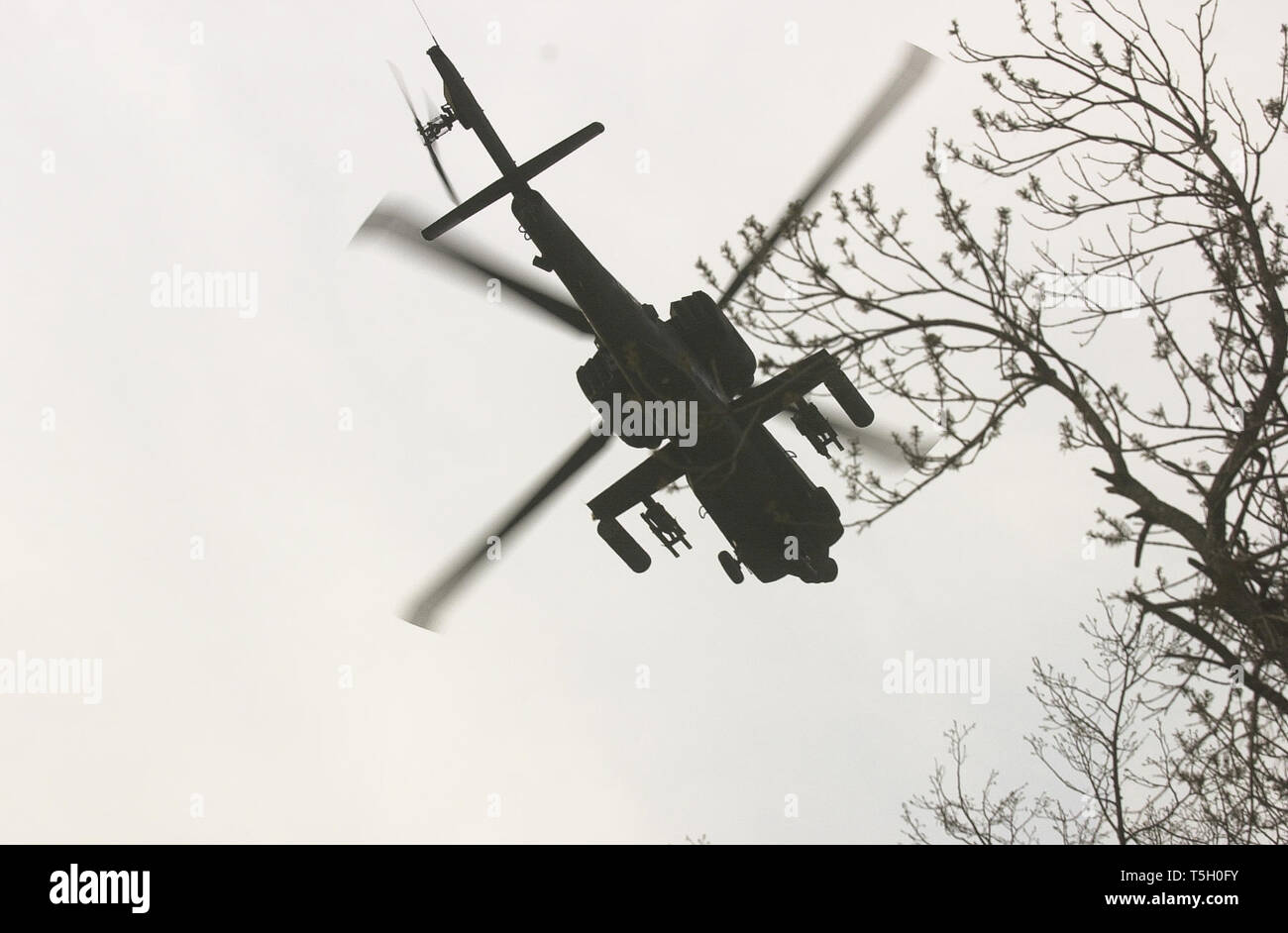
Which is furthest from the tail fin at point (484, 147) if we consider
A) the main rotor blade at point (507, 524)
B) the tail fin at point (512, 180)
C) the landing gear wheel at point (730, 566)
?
the landing gear wheel at point (730, 566)

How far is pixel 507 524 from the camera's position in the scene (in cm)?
1236

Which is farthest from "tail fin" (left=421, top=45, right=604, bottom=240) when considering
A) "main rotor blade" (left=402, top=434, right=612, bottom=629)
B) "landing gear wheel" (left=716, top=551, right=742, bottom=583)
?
"landing gear wheel" (left=716, top=551, right=742, bottom=583)

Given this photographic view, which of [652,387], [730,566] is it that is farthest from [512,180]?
[730,566]

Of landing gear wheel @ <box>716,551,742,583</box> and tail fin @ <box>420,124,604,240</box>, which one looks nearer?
tail fin @ <box>420,124,604,240</box>

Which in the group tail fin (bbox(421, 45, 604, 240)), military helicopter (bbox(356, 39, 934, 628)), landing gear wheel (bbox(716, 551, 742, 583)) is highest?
tail fin (bbox(421, 45, 604, 240))

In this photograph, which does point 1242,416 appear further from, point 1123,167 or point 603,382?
point 603,382

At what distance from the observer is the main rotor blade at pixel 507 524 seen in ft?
40.3

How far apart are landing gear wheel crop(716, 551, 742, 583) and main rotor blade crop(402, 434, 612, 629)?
1970 millimetres

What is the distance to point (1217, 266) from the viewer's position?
6.97 meters

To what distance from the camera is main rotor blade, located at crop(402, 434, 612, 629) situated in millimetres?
12289

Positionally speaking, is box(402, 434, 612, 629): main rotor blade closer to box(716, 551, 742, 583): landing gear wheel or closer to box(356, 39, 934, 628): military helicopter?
box(356, 39, 934, 628): military helicopter

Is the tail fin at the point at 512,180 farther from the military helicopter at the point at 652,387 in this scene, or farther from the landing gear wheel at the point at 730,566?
the landing gear wheel at the point at 730,566

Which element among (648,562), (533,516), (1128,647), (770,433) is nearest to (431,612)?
(533,516)

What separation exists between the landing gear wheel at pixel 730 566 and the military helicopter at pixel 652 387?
2cm
